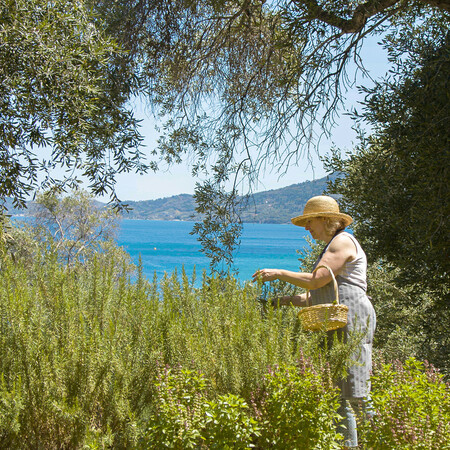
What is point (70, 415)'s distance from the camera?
227cm

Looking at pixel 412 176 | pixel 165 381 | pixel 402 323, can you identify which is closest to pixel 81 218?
pixel 402 323

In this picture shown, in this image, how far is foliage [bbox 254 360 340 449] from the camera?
2213mm

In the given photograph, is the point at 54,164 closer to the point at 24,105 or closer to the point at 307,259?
the point at 24,105

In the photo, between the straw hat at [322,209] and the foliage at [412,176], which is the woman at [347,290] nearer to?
the straw hat at [322,209]

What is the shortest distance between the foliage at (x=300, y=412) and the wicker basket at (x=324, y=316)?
65 centimetres

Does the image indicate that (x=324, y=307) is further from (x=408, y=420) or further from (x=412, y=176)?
(x=412, y=176)

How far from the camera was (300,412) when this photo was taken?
2.21 meters

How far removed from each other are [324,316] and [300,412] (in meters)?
0.80

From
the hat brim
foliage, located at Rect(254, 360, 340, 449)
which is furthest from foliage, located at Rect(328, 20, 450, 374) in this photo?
foliage, located at Rect(254, 360, 340, 449)

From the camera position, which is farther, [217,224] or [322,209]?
[217,224]

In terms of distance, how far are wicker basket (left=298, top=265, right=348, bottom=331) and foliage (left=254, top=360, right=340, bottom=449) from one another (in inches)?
25.7

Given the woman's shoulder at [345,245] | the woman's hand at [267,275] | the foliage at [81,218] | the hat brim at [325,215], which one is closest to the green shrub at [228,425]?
the woman's hand at [267,275]

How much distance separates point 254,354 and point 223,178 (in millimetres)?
3431

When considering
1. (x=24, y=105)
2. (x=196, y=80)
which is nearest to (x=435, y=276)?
(x=196, y=80)
